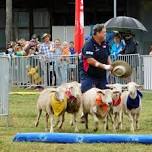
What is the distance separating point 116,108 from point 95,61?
0.97 m

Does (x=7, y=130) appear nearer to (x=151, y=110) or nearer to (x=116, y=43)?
(x=151, y=110)

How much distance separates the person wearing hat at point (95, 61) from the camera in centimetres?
1256

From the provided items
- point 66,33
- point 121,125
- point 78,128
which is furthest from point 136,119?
point 66,33

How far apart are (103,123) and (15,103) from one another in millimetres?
6755

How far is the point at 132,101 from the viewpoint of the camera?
1267 cm

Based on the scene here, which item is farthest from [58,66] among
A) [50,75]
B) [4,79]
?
[4,79]

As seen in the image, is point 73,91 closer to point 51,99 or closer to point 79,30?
point 51,99

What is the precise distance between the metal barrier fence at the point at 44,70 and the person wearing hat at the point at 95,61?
1051 centimetres

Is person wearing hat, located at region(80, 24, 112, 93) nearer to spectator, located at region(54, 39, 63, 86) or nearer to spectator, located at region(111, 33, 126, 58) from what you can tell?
spectator, located at region(111, 33, 126, 58)

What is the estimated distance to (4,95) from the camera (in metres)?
13.3

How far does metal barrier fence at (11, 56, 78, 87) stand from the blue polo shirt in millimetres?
10575

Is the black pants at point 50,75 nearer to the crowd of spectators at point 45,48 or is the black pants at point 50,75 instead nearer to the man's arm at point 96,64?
the crowd of spectators at point 45,48

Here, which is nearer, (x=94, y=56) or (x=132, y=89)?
(x=132, y=89)

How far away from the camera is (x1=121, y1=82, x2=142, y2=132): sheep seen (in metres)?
12.6
